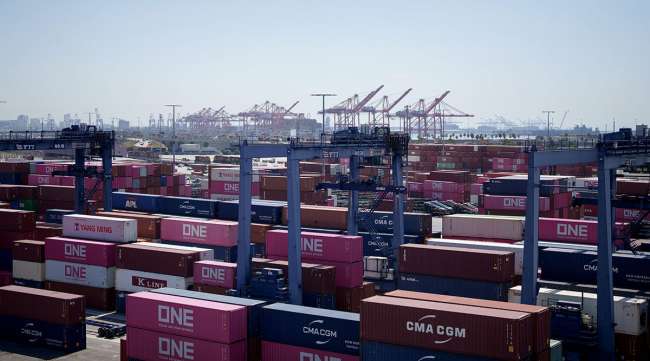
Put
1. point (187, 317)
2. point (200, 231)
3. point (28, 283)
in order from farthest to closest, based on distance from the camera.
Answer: point (200, 231), point (28, 283), point (187, 317)

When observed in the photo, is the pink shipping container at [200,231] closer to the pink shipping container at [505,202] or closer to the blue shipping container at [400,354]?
the blue shipping container at [400,354]

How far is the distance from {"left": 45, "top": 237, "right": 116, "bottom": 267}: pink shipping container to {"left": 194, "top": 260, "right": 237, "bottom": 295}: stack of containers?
6690 mm

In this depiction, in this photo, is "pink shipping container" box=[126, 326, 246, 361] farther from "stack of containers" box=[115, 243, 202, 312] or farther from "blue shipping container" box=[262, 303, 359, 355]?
"stack of containers" box=[115, 243, 202, 312]

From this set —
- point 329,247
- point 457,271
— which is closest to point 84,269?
point 329,247

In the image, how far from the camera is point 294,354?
83.6 feet

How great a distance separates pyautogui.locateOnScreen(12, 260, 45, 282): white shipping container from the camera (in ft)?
135

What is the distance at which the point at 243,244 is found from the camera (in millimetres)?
31906

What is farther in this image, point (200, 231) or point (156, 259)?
point (200, 231)

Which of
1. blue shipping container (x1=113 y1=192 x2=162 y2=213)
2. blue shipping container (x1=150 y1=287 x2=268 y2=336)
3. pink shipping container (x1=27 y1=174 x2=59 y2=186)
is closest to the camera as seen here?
blue shipping container (x1=150 y1=287 x2=268 y2=336)

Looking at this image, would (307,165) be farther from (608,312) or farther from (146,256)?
(608,312)

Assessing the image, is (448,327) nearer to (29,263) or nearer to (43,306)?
(43,306)

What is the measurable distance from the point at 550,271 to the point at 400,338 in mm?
11859

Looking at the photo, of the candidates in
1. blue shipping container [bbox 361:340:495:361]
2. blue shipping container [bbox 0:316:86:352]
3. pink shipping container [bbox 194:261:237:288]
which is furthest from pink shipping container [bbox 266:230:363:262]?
blue shipping container [bbox 361:340:495:361]

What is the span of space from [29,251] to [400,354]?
27.2m
